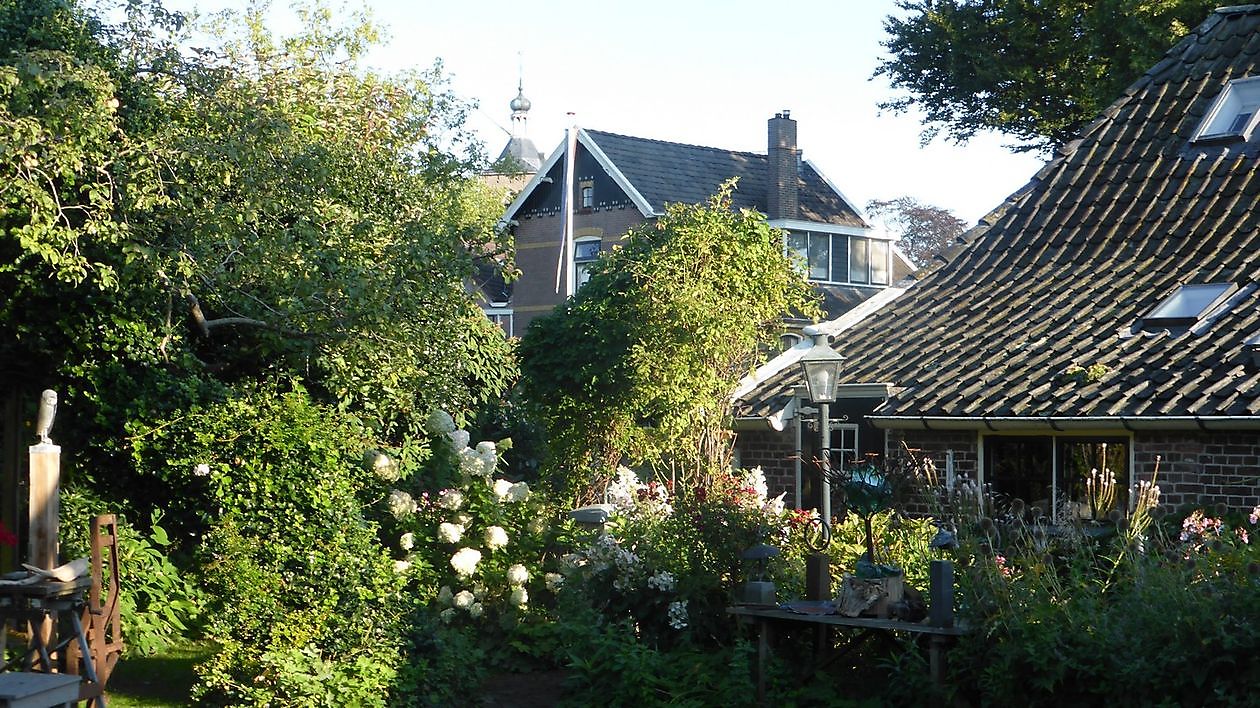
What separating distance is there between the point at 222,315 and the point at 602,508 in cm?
424

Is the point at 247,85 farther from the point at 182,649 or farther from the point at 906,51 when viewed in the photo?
the point at 906,51

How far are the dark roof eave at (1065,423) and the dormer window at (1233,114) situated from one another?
4539 mm

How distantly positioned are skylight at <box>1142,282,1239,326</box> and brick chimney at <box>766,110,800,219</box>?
20.2 metres

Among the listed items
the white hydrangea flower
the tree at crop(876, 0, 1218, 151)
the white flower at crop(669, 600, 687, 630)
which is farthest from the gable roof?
the white flower at crop(669, 600, 687, 630)

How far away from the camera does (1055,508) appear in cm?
1259

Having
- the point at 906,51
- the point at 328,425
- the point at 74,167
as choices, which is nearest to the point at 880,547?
the point at 328,425

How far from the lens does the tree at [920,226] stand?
55219 mm

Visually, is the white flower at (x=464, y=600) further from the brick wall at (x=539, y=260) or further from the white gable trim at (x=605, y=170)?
the brick wall at (x=539, y=260)

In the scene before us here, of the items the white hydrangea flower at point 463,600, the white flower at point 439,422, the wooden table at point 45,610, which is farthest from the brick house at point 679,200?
the wooden table at point 45,610

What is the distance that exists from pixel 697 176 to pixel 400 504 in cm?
2295

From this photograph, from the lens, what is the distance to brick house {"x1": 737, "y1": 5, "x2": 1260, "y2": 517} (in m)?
12.5

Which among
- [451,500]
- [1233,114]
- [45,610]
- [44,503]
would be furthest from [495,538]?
[1233,114]

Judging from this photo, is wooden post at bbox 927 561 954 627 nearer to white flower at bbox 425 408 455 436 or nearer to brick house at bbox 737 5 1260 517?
brick house at bbox 737 5 1260 517

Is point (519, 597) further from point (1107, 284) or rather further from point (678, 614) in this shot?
point (1107, 284)
